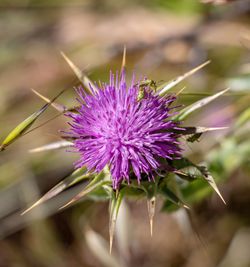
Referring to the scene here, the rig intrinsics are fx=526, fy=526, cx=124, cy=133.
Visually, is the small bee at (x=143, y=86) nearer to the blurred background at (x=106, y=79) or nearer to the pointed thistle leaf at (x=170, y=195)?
the pointed thistle leaf at (x=170, y=195)

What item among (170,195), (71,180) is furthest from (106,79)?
(170,195)

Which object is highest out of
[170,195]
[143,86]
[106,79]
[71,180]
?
[106,79]

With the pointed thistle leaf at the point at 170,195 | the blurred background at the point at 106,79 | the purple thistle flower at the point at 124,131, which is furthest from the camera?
the blurred background at the point at 106,79

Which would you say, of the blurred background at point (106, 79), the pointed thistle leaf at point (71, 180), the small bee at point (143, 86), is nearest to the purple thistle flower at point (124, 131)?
the small bee at point (143, 86)

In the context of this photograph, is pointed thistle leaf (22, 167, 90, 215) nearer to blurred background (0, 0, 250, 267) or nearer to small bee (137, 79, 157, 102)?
small bee (137, 79, 157, 102)

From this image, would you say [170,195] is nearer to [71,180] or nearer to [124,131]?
[124,131]

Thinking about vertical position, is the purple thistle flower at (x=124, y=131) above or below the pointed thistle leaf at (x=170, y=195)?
above

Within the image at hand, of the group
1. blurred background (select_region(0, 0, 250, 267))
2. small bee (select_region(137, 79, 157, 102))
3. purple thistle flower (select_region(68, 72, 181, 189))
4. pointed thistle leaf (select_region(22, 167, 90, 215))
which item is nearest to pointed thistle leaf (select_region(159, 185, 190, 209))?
purple thistle flower (select_region(68, 72, 181, 189))

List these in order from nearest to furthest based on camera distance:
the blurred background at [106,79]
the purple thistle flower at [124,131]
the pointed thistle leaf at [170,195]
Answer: the purple thistle flower at [124,131] < the pointed thistle leaf at [170,195] < the blurred background at [106,79]
